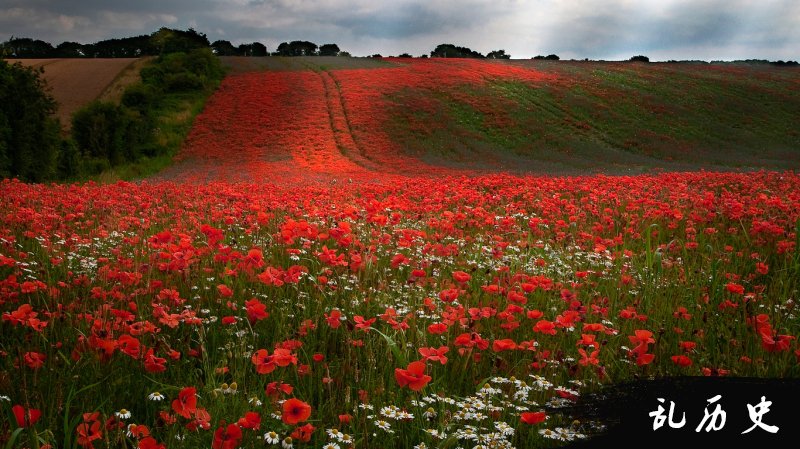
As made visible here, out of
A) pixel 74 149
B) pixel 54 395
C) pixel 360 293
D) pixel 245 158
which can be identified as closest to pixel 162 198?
pixel 360 293

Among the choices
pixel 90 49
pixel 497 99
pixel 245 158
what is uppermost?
pixel 90 49

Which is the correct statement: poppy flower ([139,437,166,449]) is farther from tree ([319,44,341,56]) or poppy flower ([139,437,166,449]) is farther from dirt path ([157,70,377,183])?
tree ([319,44,341,56])

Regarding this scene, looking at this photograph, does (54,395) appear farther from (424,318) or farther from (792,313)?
(792,313)

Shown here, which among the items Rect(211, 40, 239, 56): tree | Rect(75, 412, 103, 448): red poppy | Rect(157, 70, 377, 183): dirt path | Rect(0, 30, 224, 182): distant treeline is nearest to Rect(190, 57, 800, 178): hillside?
Rect(157, 70, 377, 183): dirt path

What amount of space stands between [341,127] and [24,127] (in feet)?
66.2

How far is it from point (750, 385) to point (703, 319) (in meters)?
1.24

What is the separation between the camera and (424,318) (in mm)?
3555

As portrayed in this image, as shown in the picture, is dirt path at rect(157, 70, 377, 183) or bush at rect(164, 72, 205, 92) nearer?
dirt path at rect(157, 70, 377, 183)

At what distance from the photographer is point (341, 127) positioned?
34406 mm

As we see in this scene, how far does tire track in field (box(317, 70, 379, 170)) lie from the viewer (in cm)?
2785

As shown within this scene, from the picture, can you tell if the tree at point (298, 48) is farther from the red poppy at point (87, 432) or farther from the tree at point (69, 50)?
the red poppy at point (87, 432)

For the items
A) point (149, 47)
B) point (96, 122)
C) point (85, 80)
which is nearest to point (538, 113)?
point (96, 122)

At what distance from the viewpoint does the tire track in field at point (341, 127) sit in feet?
91.4

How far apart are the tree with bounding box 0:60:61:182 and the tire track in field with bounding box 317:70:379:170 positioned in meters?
12.9
